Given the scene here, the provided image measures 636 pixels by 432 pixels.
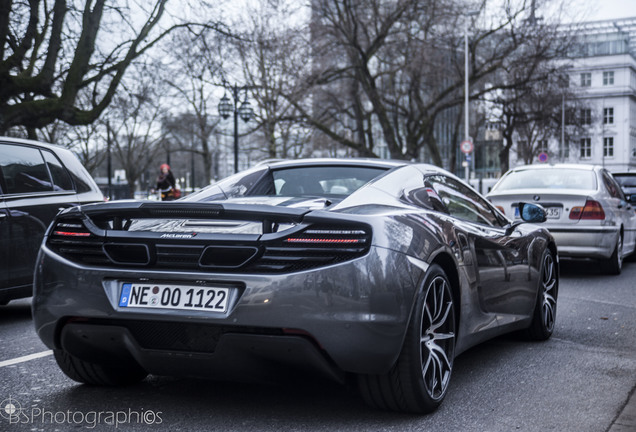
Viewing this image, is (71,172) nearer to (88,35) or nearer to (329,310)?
(329,310)

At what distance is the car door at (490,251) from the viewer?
4.68 m

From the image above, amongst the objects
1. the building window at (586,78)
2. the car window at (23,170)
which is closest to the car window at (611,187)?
the car window at (23,170)

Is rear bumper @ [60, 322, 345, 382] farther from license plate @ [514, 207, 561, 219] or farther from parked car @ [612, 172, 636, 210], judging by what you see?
parked car @ [612, 172, 636, 210]

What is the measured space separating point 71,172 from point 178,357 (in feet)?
15.3

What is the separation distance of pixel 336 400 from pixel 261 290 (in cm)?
102

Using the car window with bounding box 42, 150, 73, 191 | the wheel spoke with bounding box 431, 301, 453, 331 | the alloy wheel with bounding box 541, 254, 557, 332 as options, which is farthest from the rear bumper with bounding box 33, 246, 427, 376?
the car window with bounding box 42, 150, 73, 191

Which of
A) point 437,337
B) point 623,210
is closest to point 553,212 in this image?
point 623,210

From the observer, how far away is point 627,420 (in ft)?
12.6

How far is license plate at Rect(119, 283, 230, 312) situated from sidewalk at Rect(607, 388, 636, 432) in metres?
1.89

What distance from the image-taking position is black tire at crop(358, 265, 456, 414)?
12.2 ft

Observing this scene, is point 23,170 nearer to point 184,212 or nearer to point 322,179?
point 322,179

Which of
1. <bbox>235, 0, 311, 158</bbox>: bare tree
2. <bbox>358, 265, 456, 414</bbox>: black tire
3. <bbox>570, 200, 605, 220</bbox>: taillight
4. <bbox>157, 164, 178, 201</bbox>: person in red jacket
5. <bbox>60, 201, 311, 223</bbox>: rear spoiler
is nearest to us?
<bbox>60, 201, 311, 223</bbox>: rear spoiler

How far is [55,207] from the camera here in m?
7.38

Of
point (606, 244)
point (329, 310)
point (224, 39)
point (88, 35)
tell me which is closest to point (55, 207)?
point (329, 310)
